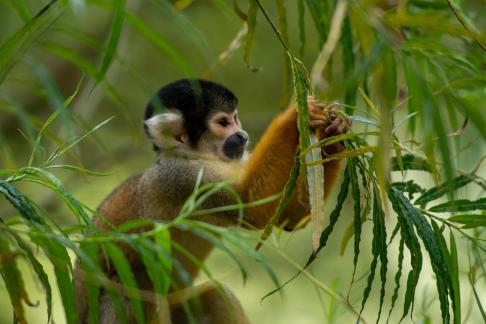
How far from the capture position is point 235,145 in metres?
3.43

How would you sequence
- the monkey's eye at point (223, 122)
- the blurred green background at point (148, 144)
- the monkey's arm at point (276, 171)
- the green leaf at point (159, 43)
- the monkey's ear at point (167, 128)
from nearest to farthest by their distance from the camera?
the green leaf at point (159, 43) → the monkey's arm at point (276, 171) → the monkey's ear at point (167, 128) → the monkey's eye at point (223, 122) → the blurred green background at point (148, 144)

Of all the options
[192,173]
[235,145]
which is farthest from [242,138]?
[192,173]

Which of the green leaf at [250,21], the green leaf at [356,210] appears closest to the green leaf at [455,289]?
the green leaf at [356,210]

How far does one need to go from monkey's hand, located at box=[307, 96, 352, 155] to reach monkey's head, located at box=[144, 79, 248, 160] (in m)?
1.08

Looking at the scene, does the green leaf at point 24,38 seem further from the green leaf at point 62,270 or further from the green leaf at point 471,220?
the green leaf at point 471,220

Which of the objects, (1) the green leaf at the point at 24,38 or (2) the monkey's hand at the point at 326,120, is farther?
(2) the monkey's hand at the point at 326,120

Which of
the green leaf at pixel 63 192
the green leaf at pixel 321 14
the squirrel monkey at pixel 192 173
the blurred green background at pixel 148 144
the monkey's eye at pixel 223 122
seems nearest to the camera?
the green leaf at pixel 63 192

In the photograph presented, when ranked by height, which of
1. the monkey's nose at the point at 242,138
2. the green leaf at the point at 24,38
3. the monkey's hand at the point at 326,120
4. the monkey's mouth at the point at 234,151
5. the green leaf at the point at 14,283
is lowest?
the green leaf at the point at 14,283

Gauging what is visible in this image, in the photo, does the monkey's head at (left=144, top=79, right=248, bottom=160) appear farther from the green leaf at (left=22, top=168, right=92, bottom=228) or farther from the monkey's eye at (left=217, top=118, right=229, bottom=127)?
the green leaf at (left=22, top=168, right=92, bottom=228)

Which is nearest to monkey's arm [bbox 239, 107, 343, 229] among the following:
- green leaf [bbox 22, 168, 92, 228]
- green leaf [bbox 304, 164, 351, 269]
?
green leaf [bbox 304, 164, 351, 269]

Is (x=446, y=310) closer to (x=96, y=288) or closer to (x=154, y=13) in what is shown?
(x=96, y=288)

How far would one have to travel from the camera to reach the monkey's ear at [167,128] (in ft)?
10.8

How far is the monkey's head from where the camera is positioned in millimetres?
3438

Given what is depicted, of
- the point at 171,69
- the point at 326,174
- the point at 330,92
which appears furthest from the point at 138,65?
the point at 330,92
